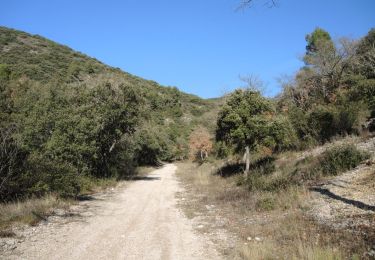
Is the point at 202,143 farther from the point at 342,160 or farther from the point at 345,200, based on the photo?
the point at 345,200

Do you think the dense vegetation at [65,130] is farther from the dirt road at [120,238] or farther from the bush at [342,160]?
the bush at [342,160]

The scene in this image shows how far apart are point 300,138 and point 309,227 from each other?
706 inches

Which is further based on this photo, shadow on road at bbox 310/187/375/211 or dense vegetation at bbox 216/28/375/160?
dense vegetation at bbox 216/28/375/160

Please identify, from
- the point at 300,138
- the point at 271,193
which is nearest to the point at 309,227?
the point at 271,193

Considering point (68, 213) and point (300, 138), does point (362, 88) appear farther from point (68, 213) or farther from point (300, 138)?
point (68, 213)

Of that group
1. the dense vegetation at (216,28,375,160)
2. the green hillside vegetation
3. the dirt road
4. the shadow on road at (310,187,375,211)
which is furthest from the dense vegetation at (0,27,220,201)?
the shadow on road at (310,187,375,211)

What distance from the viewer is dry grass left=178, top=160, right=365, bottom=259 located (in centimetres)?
749

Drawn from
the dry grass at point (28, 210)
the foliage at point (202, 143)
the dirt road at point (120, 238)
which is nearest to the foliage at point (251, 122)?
the dirt road at point (120, 238)

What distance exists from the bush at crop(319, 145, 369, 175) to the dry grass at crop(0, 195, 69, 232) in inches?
436

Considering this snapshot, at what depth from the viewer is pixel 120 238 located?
31.3 ft

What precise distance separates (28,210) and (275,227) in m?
7.72

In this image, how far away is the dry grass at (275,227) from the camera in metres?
7.49

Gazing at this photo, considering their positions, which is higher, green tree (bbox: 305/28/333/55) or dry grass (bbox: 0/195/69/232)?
green tree (bbox: 305/28/333/55)

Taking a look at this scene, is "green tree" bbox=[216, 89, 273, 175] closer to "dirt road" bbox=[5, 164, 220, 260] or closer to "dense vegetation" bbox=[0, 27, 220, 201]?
"dense vegetation" bbox=[0, 27, 220, 201]
